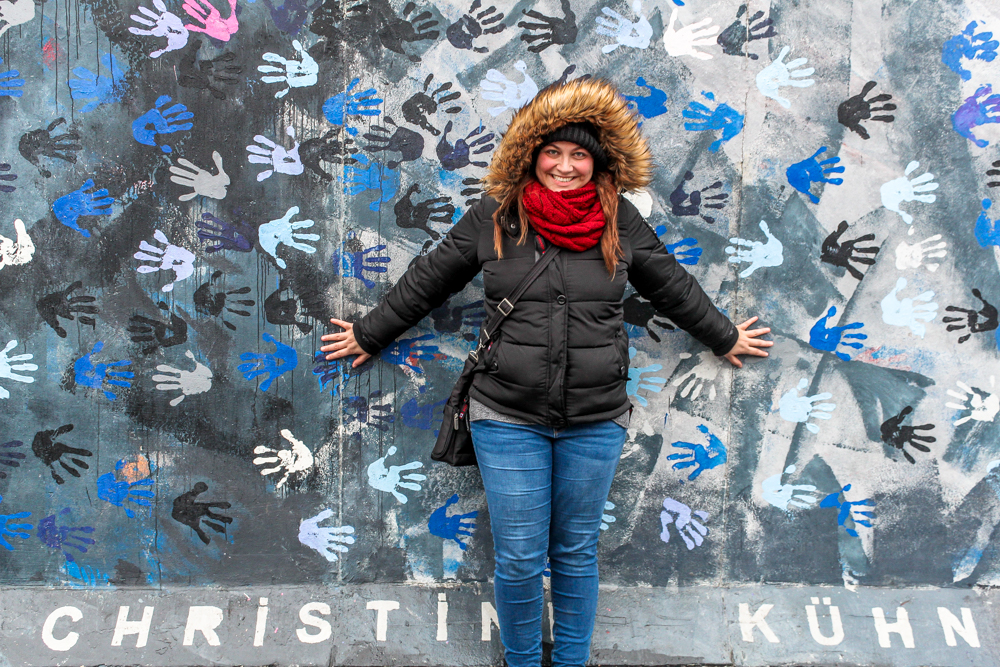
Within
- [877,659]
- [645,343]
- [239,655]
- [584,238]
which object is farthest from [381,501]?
[877,659]

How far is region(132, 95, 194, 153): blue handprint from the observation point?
2803 mm

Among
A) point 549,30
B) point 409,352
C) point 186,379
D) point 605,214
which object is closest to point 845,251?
point 605,214

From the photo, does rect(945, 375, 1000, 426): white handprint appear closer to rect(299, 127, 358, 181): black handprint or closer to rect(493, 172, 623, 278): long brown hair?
rect(493, 172, 623, 278): long brown hair

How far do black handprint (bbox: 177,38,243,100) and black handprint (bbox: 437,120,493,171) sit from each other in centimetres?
90

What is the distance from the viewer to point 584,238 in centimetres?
221

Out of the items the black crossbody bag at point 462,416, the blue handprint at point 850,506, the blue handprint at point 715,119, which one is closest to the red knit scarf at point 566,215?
the black crossbody bag at point 462,416

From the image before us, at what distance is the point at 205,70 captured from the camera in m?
2.79

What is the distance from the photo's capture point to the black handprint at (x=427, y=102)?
2.82 meters

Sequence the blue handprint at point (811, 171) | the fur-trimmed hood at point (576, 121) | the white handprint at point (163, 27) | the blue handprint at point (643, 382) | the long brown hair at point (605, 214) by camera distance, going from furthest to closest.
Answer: the blue handprint at point (643, 382)
the blue handprint at point (811, 171)
the white handprint at point (163, 27)
the long brown hair at point (605, 214)
the fur-trimmed hood at point (576, 121)

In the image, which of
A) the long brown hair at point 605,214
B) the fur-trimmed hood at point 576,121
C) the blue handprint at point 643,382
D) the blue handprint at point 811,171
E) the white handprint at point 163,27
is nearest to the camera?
the fur-trimmed hood at point 576,121

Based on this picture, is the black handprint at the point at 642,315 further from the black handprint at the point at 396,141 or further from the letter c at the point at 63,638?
the letter c at the point at 63,638

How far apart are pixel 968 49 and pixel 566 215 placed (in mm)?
2094

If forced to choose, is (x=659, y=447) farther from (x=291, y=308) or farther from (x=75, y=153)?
(x=75, y=153)

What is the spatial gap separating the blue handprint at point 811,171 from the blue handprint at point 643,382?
3.28 feet
